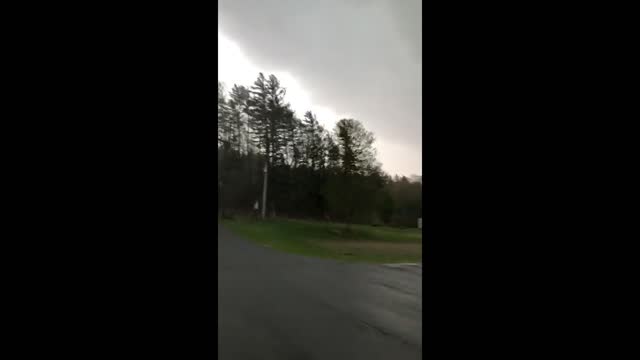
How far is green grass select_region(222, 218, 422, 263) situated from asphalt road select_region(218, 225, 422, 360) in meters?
4.02

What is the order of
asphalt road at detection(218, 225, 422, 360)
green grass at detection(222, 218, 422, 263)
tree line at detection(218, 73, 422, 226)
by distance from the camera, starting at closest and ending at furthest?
asphalt road at detection(218, 225, 422, 360) → green grass at detection(222, 218, 422, 263) → tree line at detection(218, 73, 422, 226)

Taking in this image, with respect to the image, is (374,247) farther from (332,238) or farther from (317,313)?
(317,313)

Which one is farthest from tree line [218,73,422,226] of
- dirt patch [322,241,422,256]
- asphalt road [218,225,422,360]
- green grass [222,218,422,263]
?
asphalt road [218,225,422,360]

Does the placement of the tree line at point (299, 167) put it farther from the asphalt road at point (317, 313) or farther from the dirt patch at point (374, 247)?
the asphalt road at point (317, 313)

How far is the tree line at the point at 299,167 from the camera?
18.2m

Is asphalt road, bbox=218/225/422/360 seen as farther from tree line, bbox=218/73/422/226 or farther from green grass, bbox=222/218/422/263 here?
tree line, bbox=218/73/422/226

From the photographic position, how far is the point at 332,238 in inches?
727

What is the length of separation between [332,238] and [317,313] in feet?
42.3

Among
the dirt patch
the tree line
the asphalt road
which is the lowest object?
the dirt patch

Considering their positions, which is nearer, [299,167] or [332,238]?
[332,238]

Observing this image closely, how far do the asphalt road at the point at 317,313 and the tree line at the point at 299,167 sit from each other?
8209 millimetres

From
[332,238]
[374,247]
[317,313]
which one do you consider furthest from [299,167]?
[317,313]

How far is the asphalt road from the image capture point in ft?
13.6
